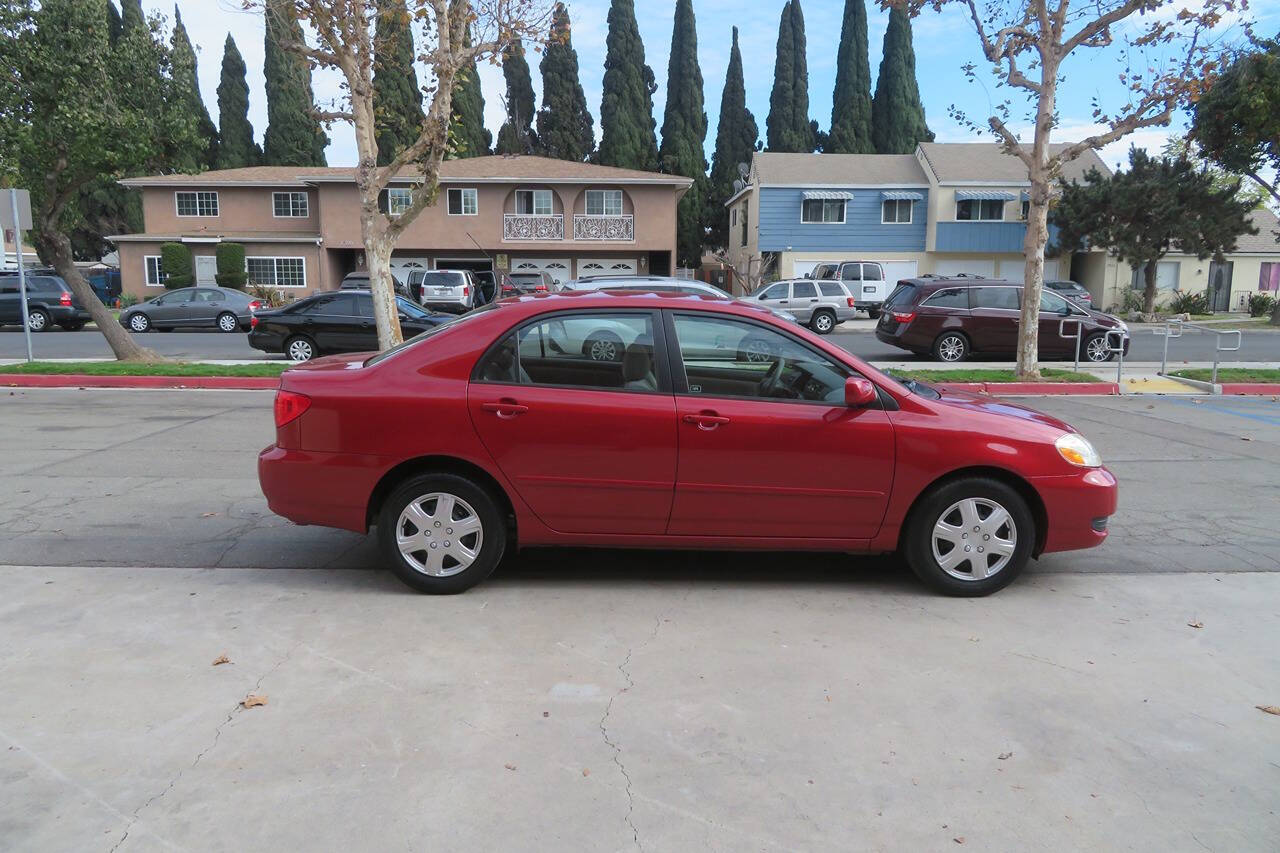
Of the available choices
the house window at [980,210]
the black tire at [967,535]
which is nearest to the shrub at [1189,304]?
the house window at [980,210]

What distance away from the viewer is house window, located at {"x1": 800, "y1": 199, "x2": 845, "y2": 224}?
40.5 metres

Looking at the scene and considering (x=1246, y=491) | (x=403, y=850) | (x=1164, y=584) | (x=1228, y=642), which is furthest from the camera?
(x=1246, y=491)

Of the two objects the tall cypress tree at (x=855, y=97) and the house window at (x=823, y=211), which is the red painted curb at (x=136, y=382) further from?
the tall cypress tree at (x=855, y=97)

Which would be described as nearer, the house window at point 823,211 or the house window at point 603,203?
the house window at point 603,203

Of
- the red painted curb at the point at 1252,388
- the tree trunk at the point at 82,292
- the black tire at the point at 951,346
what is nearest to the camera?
the red painted curb at the point at 1252,388

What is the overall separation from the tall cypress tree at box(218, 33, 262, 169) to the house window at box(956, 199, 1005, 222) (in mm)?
37168

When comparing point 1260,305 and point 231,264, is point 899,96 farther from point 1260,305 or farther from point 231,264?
point 231,264

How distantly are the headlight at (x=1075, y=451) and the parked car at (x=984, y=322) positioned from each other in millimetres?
13659

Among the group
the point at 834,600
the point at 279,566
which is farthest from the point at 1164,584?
the point at 279,566

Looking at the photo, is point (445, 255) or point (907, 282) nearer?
point (907, 282)

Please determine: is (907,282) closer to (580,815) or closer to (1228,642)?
(1228,642)

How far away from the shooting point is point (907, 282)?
20.2 m

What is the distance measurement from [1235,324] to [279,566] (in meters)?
36.7

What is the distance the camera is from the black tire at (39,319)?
87.2ft
